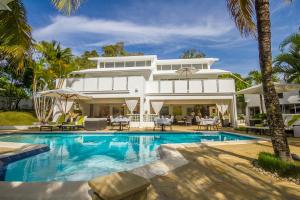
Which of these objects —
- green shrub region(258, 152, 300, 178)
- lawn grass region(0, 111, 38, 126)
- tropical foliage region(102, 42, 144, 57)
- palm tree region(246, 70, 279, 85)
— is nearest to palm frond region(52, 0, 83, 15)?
green shrub region(258, 152, 300, 178)

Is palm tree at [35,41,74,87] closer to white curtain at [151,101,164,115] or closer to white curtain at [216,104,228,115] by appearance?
white curtain at [151,101,164,115]

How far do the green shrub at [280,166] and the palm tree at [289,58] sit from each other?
12354 mm

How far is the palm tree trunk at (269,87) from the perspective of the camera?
4.77 meters

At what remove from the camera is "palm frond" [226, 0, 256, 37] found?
698cm

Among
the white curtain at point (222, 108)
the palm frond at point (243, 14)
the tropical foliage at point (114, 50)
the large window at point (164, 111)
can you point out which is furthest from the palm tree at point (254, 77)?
the palm frond at point (243, 14)

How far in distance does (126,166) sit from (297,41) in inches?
558

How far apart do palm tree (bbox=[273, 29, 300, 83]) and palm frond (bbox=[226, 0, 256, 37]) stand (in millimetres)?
8540

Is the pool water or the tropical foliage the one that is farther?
the tropical foliage

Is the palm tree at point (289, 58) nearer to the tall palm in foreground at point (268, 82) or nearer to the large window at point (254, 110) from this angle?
the tall palm in foreground at point (268, 82)

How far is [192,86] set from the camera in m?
19.4

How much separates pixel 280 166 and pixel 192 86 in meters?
15.3

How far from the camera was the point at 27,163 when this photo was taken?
263 inches

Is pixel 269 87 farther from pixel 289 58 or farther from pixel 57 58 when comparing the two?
pixel 57 58

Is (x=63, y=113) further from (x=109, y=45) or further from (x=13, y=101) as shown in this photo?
(x=109, y=45)
